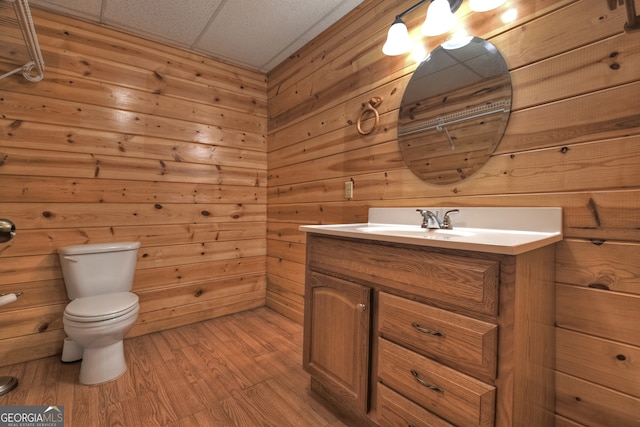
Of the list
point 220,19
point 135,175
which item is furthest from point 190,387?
point 220,19

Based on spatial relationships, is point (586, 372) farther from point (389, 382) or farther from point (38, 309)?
point (38, 309)

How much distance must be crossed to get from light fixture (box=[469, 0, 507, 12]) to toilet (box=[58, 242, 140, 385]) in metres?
2.29

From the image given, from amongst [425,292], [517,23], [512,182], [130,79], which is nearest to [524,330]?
[425,292]

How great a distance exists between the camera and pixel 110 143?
208cm

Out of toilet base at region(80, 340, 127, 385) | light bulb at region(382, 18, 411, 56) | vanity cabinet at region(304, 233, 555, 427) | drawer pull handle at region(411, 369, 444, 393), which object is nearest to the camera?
vanity cabinet at region(304, 233, 555, 427)

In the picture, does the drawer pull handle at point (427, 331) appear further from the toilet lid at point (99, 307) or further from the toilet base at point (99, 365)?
the toilet base at point (99, 365)

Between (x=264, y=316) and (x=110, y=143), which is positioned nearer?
(x=110, y=143)

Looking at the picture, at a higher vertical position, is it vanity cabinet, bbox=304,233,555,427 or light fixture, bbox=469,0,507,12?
light fixture, bbox=469,0,507,12

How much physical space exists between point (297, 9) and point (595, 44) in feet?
5.24

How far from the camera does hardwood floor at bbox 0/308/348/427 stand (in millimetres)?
1355

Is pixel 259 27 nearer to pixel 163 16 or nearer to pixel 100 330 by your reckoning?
pixel 163 16

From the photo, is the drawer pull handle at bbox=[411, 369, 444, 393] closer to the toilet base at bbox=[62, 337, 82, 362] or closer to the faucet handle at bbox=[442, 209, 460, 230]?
the faucet handle at bbox=[442, 209, 460, 230]

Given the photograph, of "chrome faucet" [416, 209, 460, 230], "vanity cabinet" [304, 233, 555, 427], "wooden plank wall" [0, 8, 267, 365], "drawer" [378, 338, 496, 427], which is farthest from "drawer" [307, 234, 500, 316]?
"wooden plank wall" [0, 8, 267, 365]

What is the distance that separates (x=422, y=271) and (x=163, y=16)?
2287mm
